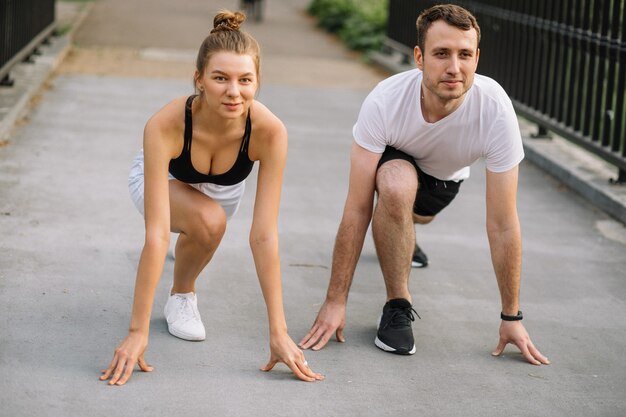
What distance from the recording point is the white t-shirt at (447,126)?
16.2 feet

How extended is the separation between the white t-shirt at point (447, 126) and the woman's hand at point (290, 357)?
1.11m

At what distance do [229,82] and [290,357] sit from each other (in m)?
1.14

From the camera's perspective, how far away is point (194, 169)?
186 inches

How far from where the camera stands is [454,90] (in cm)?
486

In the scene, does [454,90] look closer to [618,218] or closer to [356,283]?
[356,283]

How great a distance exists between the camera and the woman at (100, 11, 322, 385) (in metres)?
4.33

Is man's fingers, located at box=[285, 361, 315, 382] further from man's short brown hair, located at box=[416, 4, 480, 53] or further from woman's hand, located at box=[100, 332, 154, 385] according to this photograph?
man's short brown hair, located at box=[416, 4, 480, 53]

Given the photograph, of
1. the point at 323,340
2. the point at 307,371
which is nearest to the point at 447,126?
the point at 323,340

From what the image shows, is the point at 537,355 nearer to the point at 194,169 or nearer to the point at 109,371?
the point at 194,169

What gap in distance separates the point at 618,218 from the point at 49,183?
13.0 feet

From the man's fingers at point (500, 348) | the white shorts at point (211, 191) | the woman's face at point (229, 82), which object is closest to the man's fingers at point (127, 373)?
the white shorts at point (211, 191)

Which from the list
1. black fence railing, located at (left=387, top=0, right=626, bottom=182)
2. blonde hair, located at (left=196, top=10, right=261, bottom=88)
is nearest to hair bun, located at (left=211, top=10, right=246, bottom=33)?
blonde hair, located at (left=196, top=10, right=261, bottom=88)

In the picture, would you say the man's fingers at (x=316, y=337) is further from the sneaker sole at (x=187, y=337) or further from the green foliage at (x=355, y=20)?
the green foliage at (x=355, y=20)

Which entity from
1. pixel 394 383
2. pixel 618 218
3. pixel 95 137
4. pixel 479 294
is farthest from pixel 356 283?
pixel 95 137
